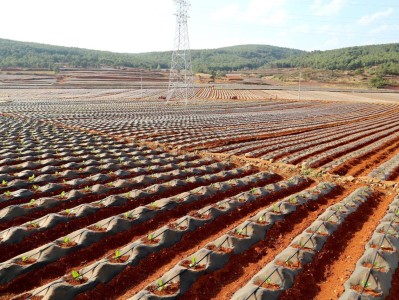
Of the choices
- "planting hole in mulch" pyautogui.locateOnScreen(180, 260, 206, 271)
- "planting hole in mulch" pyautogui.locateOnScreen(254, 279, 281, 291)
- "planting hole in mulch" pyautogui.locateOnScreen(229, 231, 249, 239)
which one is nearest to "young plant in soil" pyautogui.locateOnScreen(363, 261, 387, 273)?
"planting hole in mulch" pyautogui.locateOnScreen(254, 279, 281, 291)

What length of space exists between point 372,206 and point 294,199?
2.12 meters

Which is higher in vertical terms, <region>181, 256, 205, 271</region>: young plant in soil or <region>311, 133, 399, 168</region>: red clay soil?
<region>181, 256, 205, 271</region>: young plant in soil

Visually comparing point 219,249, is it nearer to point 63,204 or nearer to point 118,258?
point 118,258

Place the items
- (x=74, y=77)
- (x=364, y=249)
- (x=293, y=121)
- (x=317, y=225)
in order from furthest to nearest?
1. (x=74, y=77)
2. (x=293, y=121)
3. (x=317, y=225)
4. (x=364, y=249)

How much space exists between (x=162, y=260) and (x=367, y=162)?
11366mm

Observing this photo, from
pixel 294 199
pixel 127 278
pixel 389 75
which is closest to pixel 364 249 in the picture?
pixel 294 199

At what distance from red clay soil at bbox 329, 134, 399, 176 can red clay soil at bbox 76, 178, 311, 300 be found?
6.03 m

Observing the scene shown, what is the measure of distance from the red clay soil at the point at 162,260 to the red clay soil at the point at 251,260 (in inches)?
28.9

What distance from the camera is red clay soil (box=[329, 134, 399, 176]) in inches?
483

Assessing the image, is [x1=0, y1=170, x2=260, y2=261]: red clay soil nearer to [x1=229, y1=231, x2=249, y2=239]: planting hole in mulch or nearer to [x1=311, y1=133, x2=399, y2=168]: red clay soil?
Result: [x1=229, y1=231, x2=249, y2=239]: planting hole in mulch

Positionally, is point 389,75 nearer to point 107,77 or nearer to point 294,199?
point 107,77

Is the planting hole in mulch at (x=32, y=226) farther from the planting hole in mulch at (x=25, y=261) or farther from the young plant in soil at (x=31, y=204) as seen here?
the planting hole in mulch at (x=25, y=261)

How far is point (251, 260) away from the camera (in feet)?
18.9

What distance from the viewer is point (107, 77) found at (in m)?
94.2
